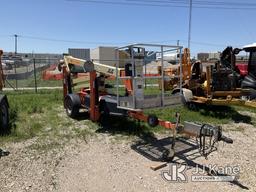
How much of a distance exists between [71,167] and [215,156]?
2.91m

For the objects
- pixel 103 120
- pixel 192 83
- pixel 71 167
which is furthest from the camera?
pixel 192 83

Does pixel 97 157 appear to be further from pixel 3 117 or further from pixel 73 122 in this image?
pixel 3 117

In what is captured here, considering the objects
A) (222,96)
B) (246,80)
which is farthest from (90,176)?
(246,80)

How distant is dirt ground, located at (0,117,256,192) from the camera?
505 centimetres

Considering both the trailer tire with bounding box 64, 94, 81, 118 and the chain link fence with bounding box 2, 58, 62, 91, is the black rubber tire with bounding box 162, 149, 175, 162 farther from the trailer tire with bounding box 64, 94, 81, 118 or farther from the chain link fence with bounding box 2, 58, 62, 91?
the chain link fence with bounding box 2, 58, 62, 91

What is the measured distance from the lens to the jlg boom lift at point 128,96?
6043 mm

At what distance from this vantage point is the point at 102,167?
230 inches

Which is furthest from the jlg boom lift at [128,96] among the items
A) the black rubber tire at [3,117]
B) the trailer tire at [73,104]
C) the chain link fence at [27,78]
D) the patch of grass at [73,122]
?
the chain link fence at [27,78]

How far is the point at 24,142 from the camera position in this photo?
7301mm

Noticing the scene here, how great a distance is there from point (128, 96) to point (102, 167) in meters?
2.38

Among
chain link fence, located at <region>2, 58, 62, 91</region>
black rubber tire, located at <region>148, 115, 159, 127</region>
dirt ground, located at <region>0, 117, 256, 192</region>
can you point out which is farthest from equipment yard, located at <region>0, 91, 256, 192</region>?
chain link fence, located at <region>2, 58, 62, 91</region>

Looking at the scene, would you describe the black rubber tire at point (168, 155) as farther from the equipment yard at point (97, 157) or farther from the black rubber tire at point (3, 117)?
the black rubber tire at point (3, 117)

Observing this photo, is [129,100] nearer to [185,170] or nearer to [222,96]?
[185,170]

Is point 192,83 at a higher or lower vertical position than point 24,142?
higher
